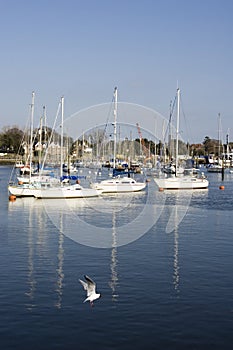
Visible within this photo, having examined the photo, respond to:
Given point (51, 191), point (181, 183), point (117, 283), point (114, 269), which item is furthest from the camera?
point (181, 183)

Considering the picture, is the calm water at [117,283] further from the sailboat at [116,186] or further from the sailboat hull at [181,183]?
the sailboat hull at [181,183]

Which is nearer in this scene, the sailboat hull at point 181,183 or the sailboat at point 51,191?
the sailboat at point 51,191

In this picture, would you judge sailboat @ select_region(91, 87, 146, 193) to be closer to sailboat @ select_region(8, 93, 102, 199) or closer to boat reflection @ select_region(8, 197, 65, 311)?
sailboat @ select_region(8, 93, 102, 199)

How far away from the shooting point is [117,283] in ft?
66.6

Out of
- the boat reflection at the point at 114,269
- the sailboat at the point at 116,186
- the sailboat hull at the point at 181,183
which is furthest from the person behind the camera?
the sailboat hull at the point at 181,183

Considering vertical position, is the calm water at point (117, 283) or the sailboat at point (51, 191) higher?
the sailboat at point (51, 191)

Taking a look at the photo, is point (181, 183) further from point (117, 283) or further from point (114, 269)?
point (117, 283)

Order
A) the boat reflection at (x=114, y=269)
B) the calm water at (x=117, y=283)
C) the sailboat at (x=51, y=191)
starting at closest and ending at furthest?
the calm water at (x=117, y=283)
the boat reflection at (x=114, y=269)
the sailboat at (x=51, y=191)

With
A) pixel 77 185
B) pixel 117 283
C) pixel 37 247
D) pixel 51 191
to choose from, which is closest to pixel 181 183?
pixel 77 185

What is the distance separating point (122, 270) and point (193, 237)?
9814 millimetres

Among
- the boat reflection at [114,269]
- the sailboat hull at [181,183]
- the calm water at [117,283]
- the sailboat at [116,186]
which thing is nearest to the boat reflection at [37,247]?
the calm water at [117,283]

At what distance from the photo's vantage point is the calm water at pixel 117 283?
1521 cm

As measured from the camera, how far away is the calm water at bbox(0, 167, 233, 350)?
15.2m

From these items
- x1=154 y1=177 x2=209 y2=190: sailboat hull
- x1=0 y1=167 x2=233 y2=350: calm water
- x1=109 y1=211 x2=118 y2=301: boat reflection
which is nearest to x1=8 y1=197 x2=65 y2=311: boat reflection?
x1=0 y1=167 x2=233 y2=350: calm water
